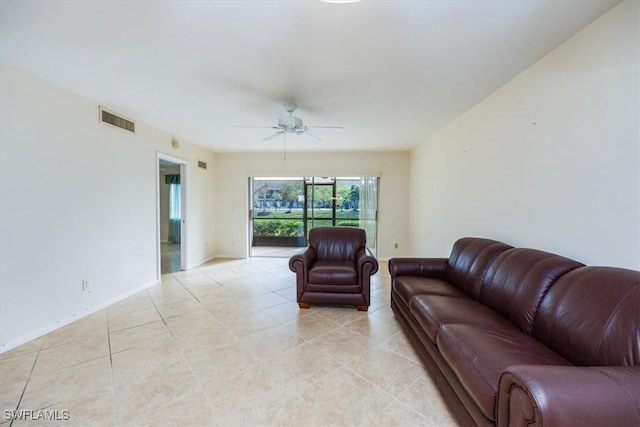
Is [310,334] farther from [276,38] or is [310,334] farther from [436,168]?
[436,168]

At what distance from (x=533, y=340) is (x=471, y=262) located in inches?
37.2

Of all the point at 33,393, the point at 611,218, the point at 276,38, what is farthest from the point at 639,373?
the point at 33,393

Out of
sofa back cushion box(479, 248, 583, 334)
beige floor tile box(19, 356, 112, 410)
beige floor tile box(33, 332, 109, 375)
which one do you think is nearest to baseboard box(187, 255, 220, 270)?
beige floor tile box(33, 332, 109, 375)

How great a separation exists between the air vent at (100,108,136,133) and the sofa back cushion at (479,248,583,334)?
451 centimetres

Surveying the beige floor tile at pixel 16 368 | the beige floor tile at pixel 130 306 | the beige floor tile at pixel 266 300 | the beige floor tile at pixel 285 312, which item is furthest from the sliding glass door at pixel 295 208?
the beige floor tile at pixel 16 368

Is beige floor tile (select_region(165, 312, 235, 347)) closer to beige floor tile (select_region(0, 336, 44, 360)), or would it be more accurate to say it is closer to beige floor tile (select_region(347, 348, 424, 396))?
beige floor tile (select_region(0, 336, 44, 360))

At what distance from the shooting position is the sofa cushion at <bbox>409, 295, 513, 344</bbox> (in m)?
1.68

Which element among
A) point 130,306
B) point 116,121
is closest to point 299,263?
point 130,306

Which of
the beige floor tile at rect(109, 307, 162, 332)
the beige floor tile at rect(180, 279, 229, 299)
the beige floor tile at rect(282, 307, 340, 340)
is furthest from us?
the beige floor tile at rect(180, 279, 229, 299)

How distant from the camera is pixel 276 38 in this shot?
1817 mm

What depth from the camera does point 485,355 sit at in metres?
1.28

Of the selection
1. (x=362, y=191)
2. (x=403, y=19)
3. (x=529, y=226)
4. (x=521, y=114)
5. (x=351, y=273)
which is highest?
(x=403, y=19)

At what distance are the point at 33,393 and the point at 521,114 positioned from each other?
14.2ft

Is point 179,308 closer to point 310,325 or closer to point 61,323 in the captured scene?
point 61,323
